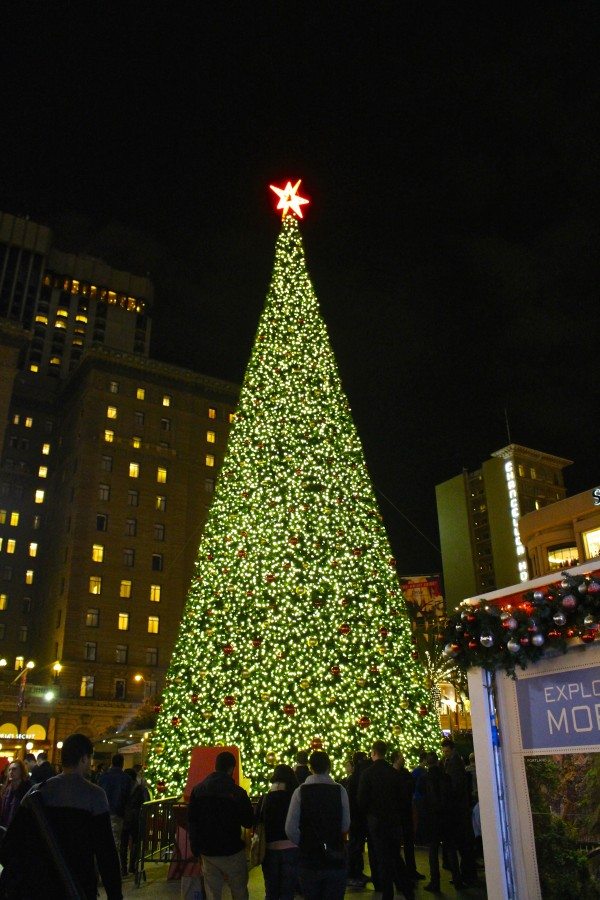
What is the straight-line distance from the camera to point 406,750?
44.4 feet

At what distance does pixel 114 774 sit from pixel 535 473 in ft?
271

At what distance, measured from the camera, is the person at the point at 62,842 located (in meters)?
3.71

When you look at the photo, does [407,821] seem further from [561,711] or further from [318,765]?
[561,711]

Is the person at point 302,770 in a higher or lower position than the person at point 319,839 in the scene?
higher

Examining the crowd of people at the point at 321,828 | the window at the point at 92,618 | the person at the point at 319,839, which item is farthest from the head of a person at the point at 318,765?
the window at the point at 92,618

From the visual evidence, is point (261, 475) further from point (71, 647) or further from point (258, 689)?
point (71, 647)

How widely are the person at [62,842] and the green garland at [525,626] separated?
12.2 ft

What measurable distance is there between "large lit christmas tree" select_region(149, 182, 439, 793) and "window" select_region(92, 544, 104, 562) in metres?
45.1

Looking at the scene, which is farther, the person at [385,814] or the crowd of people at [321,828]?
the person at [385,814]

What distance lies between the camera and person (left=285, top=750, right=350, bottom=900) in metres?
5.89

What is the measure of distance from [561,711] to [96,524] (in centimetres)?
5737

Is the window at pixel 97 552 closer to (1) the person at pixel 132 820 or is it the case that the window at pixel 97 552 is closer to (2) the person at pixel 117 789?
(1) the person at pixel 132 820

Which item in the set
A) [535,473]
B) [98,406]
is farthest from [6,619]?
[535,473]

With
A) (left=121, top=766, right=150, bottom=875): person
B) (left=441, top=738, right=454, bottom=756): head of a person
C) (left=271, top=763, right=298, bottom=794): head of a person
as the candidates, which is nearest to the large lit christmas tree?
(left=121, top=766, right=150, bottom=875): person
